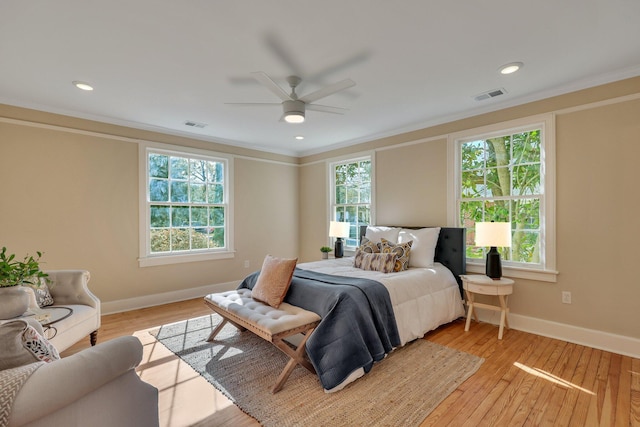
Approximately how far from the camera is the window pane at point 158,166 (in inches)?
171

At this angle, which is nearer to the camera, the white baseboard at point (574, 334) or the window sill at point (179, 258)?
the white baseboard at point (574, 334)

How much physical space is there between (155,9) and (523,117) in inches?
141

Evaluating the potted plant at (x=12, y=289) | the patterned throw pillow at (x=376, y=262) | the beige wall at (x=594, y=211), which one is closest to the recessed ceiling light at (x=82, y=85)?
the potted plant at (x=12, y=289)

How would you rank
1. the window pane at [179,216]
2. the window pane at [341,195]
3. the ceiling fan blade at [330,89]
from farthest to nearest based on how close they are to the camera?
the window pane at [341,195] < the window pane at [179,216] < the ceiling fan blade at [330,89]

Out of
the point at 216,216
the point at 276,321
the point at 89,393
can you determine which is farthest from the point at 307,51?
the point at 216,216

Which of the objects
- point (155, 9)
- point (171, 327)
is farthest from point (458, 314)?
point (155, 9)

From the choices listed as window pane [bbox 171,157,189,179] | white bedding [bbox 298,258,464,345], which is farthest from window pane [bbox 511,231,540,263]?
window pane [bbox 171,157,189,179]

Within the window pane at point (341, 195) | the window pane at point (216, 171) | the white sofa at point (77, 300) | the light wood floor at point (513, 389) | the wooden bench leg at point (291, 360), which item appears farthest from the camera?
the window pane at point (341, 195)

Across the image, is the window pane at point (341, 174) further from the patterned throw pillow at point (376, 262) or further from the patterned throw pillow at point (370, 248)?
the patterned throw pillow at point (376, 262)

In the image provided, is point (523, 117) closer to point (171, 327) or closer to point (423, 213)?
point (423, 213)

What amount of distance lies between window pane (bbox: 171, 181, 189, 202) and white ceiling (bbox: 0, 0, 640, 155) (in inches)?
47.5

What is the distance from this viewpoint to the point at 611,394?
2.09m

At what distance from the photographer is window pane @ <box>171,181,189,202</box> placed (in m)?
4.52

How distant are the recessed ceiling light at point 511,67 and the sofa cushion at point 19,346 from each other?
3493 mm
